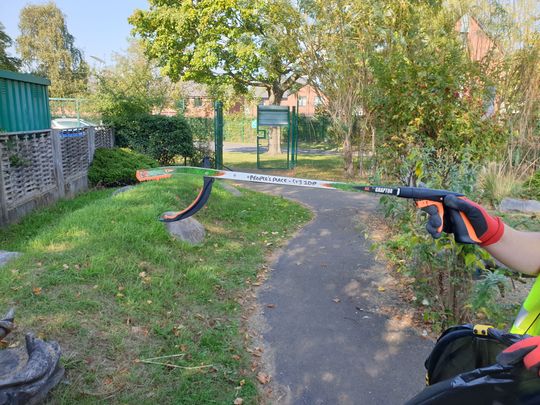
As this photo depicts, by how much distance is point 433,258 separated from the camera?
4.00 meters

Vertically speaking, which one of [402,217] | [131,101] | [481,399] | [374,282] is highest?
[131,101]

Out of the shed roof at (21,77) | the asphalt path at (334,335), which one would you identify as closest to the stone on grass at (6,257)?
the asphalt path at (334,335)

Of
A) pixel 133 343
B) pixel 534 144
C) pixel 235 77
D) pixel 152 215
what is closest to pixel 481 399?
pixel 133 343

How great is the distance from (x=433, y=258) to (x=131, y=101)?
39.0ft

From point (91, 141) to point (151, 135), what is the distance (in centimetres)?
247

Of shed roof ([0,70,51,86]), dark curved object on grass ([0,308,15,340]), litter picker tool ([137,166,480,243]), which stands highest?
shed roof ([0,70,51,86])

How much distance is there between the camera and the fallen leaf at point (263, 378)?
3.45 meters

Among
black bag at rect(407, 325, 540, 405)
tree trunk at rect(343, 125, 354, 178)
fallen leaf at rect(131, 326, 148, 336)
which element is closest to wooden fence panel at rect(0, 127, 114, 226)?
fallen leaf at rect(131, 326, 148, 336)

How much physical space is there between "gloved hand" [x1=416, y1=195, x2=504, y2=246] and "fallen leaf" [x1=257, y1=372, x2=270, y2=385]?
2277 millimetres

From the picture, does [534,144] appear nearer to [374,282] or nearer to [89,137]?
[374,282]

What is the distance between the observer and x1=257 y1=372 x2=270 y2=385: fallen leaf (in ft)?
11.3

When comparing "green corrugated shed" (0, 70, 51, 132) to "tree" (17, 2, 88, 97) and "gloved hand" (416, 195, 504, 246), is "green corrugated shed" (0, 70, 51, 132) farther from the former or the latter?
"tree" (17, 2, 88, 97)

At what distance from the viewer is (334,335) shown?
416 cm

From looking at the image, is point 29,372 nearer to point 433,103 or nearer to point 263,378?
point 263,378
